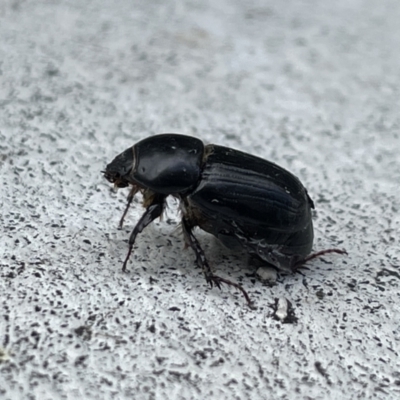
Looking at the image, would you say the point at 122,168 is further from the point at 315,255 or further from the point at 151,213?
the point at 315,255

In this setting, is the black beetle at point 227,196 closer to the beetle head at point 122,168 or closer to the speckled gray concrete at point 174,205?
the beetle head at point 122,168

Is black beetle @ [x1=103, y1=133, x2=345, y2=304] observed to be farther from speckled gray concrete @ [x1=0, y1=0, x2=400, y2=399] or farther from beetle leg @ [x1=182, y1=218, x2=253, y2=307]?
speckled gray concrete @ [x1=0, y1=0, x2=400, y2=399]

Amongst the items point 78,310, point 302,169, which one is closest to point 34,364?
point 78,310

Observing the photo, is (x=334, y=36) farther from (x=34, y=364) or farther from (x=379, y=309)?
(x=34, y=364)

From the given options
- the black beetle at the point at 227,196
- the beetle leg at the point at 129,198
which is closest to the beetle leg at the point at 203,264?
the black beetle at the point at 227,196

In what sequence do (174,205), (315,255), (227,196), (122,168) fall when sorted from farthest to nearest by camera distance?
1. (174,205)
2. (315,255)
3. (122,168)
4. (227,196)

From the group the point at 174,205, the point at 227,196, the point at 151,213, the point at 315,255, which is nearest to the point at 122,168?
the point at 151,213

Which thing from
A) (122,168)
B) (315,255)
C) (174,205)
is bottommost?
(174,205)
